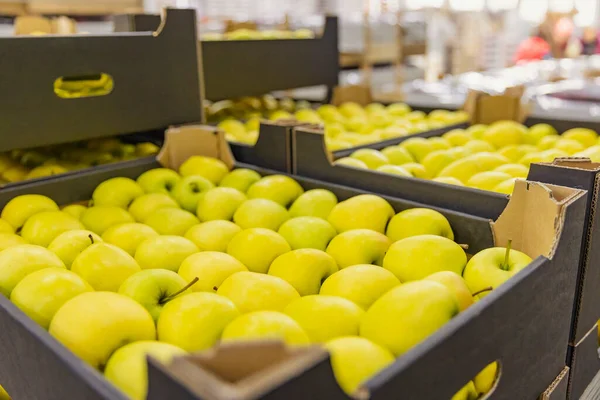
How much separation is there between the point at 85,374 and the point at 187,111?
1.36 m

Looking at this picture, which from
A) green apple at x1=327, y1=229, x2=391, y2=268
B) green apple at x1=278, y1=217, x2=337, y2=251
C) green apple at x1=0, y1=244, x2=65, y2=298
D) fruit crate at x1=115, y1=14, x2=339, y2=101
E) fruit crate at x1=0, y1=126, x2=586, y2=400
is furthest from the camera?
fruit crate at x1=115, y1=14, x2=339, y2=101

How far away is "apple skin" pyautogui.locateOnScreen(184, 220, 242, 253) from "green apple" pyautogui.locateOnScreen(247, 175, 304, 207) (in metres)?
0.21

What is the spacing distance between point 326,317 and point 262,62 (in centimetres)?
178

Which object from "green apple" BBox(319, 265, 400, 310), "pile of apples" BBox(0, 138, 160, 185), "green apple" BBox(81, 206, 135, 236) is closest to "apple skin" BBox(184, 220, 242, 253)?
"green apple" BBox(81, 206, 135, 236)

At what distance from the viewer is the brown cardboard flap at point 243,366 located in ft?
1.58

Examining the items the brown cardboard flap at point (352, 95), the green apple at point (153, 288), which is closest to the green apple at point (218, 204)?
the green apple at point (153, 288)

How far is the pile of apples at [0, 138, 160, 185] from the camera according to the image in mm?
1817

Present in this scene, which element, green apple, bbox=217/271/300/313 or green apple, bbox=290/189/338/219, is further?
green apple, bbox=290/189/338/219

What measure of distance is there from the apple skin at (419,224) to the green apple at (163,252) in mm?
438

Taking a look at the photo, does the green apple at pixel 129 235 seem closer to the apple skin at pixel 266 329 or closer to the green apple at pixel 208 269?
the green apple at pixel 208 269

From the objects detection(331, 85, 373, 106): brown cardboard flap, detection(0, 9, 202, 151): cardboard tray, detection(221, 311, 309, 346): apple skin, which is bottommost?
detection(221, 311, 309, 346): apple skin

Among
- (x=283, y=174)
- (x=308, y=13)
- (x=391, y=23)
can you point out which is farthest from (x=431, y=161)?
(x=308, y=13)

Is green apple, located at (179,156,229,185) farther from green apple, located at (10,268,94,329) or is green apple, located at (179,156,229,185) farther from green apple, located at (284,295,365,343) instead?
green apple, located at (284,295,365,343)

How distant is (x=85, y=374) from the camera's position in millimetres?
645
